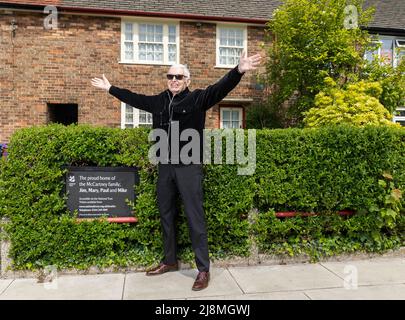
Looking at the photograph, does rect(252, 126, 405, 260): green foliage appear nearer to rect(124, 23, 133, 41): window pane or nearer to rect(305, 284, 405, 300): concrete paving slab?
rect(305, 284, 405, 300): concrete paving slab

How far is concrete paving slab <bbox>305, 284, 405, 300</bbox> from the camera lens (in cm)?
305

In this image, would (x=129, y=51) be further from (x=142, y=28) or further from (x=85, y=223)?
(x=85, y=223)

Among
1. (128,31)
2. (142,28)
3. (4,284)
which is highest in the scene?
(142,28)

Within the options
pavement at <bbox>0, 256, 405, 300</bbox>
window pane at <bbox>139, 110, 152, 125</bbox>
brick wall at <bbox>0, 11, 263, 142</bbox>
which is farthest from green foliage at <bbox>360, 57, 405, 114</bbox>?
window pane at <bbox>139, 110, 152, 125</bbox>

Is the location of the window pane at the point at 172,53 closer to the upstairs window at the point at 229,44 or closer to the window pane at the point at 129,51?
the window pane at the point at 129,51

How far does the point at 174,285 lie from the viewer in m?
3.39

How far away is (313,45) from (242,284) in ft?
24.5

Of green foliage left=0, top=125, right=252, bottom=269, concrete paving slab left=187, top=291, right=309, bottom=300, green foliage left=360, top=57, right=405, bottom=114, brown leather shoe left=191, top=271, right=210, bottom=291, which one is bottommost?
concrete paving slab left=187, top=291, right=309, bottom=300

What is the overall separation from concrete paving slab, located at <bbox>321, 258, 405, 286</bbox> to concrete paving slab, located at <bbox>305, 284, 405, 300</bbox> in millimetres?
146

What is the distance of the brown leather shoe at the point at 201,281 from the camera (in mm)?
3252

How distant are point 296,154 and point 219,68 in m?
7.86

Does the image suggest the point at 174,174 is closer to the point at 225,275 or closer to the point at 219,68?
the point at 225,275

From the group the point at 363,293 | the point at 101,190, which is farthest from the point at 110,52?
the point at 363,293

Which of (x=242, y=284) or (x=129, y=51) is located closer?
(x=242, y=284)
